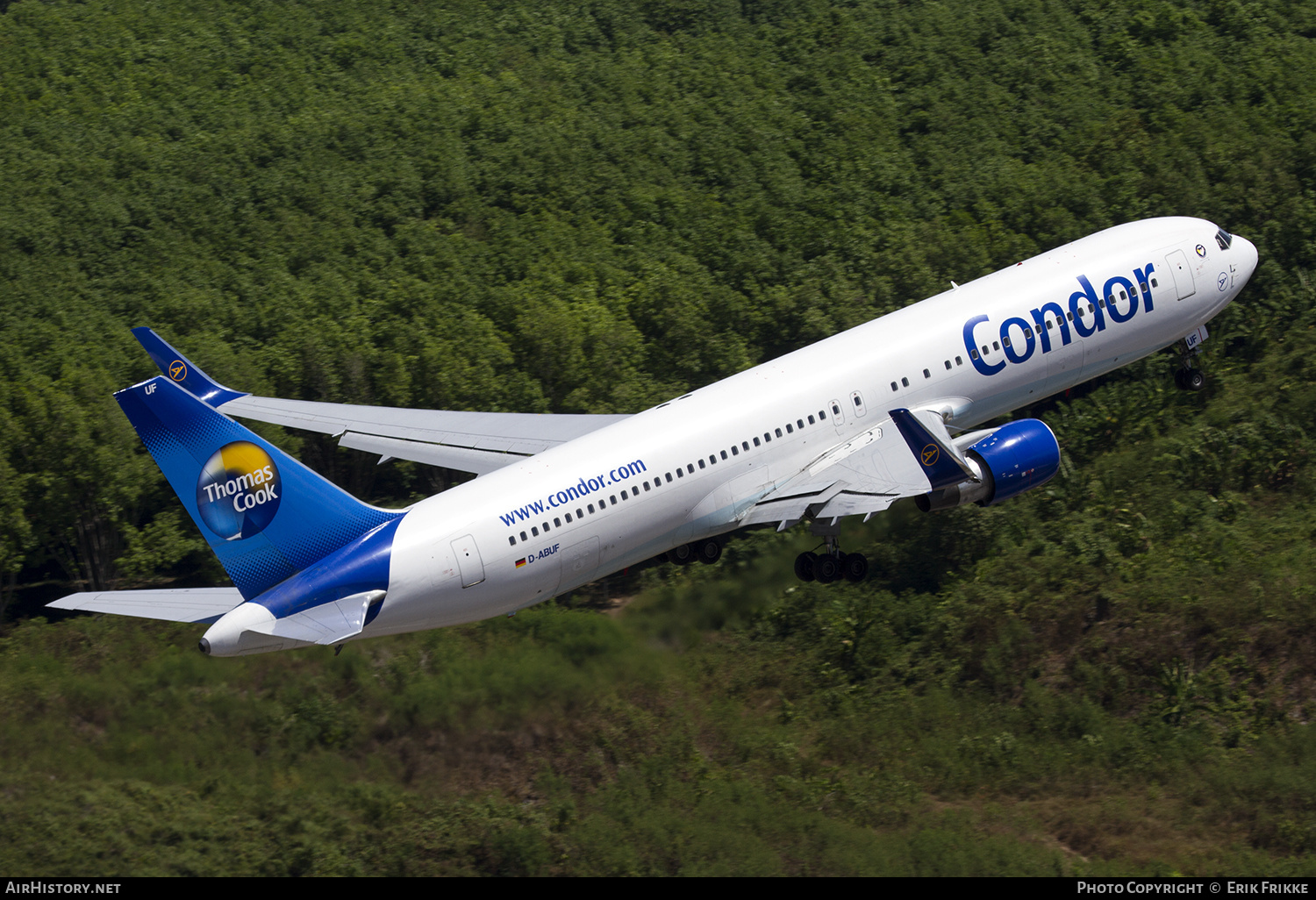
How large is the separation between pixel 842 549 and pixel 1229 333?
19.7m

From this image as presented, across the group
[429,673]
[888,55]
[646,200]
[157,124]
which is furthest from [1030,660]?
[157,124]

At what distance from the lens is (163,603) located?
91.6ft

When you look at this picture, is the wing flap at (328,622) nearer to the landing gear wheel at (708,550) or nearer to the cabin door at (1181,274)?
the landing gear wheel at (708,550)

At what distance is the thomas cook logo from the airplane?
38mm

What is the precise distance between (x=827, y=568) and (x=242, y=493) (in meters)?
13.7

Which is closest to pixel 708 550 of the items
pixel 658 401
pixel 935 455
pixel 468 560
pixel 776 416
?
pixel 776 416

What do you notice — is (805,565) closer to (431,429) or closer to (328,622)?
(431,429)

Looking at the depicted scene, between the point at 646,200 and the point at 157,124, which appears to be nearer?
the point at 646,200

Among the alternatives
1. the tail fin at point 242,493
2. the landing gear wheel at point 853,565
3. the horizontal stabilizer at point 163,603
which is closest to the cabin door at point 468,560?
the tail fin at point 242,493

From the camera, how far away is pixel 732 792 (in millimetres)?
34594

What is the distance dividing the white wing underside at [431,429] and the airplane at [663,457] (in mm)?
59

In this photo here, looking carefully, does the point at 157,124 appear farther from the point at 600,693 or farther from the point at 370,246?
the point at 600,693

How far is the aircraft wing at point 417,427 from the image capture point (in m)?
37.2

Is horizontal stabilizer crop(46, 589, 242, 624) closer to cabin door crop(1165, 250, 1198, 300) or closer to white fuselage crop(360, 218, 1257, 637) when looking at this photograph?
white fuselage crop(360, 218, 1257, 637)
